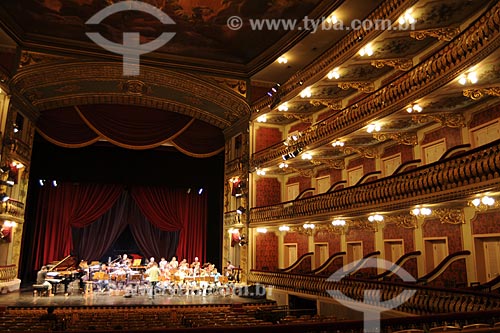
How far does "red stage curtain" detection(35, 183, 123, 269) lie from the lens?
2142 cm

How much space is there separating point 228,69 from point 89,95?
675 cm

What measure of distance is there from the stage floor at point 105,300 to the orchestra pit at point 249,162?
5.3 inches

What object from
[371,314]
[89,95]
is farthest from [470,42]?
[89,95]

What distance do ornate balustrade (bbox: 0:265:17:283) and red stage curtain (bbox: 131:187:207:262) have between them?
24.3ft

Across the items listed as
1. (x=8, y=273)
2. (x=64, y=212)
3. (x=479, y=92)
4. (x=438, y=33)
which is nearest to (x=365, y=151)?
(x=438, y=33)

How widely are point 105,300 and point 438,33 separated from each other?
44.8 ft

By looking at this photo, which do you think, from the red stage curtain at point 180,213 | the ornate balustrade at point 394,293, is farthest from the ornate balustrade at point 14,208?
the ornate balustrade at point 394,293

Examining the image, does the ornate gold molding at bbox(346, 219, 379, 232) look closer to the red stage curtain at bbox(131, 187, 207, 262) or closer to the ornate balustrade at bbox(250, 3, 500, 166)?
the ornate balustrade at bbox(250, 3, 500, 166)

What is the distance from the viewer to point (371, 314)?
11523 millimetres

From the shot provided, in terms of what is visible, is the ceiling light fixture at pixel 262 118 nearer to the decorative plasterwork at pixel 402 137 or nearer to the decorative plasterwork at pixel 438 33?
the decorative plasterwork at pixel 402 137

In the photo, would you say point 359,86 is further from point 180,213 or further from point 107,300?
point 180,213

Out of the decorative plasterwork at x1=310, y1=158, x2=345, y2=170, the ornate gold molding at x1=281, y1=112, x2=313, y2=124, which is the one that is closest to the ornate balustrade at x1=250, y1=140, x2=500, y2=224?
the decorative plasterwork at x1=310, y1=158, x2=345, y2=170

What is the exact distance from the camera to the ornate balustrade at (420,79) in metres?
8.98

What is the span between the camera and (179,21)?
661 inches
